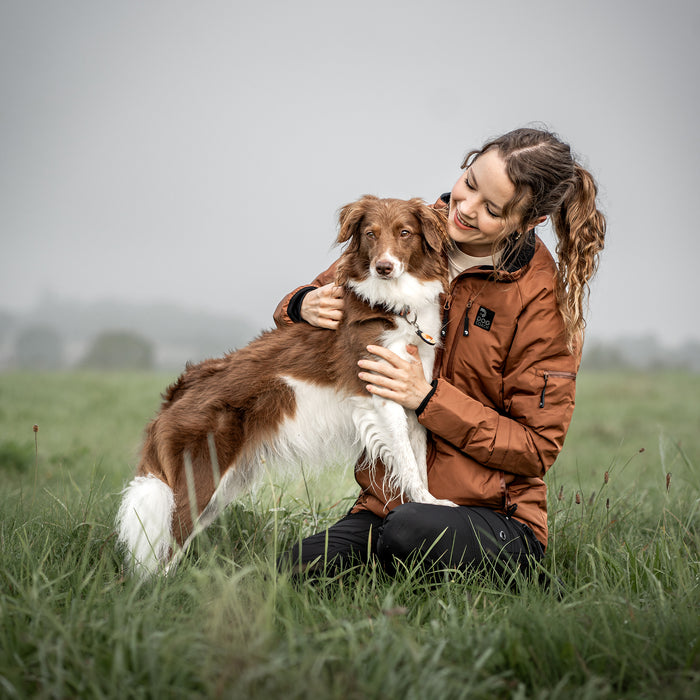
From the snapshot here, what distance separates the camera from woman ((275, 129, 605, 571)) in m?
2.86

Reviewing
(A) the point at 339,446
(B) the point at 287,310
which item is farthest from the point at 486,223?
(A) the point at 339,446

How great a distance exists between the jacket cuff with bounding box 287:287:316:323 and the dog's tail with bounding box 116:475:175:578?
3.71ft

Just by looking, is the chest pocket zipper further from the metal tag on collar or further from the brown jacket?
the metal tag on collar

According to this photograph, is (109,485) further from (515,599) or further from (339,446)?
(515,599)

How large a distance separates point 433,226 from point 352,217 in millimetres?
441

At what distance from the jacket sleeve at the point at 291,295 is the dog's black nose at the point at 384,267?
0.53 m

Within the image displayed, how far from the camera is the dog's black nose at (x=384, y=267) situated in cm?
312

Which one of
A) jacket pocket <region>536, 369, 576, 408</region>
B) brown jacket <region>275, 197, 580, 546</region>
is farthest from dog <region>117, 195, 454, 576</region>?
jacket pocket <region>536, 369, 576, 408</region>

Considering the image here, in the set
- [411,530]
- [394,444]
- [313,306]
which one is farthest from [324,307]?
[411,530]

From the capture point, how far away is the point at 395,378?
123 inches

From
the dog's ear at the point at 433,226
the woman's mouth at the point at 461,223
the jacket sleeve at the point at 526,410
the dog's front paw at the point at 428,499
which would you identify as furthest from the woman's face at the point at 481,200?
the dog's front paw at the point at 428,499

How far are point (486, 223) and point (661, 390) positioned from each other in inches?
484

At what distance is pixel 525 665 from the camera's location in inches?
79.4

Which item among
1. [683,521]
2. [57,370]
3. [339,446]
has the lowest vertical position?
[57,370]
